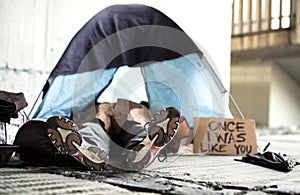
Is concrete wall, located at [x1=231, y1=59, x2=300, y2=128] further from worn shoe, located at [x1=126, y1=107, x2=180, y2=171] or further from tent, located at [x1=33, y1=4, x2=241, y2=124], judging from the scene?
worn shoe, located at [x1=126, y1=107, x2=180, y2=171]

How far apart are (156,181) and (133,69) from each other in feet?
4.10

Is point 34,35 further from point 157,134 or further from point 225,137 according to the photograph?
point 157,134

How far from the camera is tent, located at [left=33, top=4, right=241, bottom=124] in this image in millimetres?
2010

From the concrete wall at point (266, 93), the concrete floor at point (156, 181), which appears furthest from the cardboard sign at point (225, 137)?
the concrete wall at point (266, 93)

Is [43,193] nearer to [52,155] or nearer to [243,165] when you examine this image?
[52,155]

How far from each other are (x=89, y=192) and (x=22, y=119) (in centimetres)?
87

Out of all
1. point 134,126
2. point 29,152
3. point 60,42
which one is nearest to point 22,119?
point 29,152

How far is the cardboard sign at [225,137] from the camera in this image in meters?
2.23

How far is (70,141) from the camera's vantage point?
1.34m

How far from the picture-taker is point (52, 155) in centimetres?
152

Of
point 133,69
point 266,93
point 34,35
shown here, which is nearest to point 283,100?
point 266,93

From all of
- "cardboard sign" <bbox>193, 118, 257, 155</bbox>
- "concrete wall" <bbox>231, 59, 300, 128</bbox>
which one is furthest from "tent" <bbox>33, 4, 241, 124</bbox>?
"concrete wall" <bbox>231, 59, 300, 128</bbox>

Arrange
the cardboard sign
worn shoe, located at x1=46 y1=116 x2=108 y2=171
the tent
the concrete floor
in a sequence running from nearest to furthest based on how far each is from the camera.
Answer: the concrete floor → worn shoe, located at x1=46 y1=116 x2=108 y2=171 → the tent → the cardboard sign

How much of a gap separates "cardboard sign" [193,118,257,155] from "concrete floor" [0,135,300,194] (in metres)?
0.55
